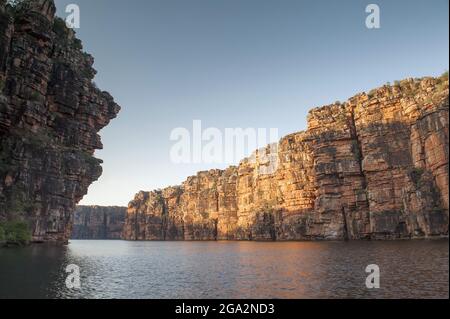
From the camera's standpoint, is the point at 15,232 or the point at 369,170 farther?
the point at 369,170

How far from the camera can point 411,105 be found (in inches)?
4031

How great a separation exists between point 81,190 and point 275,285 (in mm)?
73158

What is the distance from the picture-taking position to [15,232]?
6488 cm

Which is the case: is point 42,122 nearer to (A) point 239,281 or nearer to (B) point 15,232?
(B) point 15,232

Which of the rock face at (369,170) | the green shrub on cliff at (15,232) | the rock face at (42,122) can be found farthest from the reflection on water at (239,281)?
the rock face at (369,170)

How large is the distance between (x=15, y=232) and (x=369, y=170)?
99800 mm

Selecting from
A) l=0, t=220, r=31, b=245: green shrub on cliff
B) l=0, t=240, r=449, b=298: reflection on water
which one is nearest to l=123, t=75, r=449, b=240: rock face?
l=0, t=240, r=449, b=298: reflection on water

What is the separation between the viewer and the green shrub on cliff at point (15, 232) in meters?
63.0

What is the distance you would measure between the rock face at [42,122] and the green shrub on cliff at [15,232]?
2.21 metres

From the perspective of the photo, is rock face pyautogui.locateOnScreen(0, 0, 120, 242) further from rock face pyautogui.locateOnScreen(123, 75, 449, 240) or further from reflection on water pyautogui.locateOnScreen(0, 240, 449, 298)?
rock face pyautogui.locateOnScreen(123, 75, 449, 240)

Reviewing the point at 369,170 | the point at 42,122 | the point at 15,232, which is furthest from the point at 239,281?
the point at 369,170
